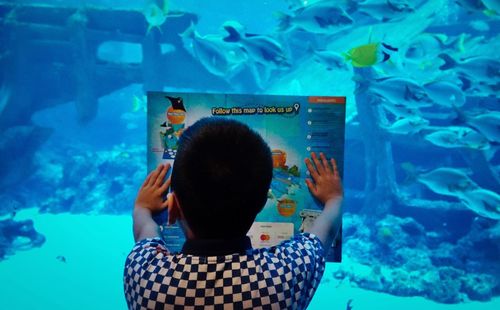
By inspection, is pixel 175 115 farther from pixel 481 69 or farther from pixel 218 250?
pixel 481 69

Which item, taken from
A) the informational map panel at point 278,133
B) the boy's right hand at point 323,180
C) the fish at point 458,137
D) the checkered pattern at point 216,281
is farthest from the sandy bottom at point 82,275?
the checkered pattern at point 216,281

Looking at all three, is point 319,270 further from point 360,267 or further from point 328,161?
point 360,267

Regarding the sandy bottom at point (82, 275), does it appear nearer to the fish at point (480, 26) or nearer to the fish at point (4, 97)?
the fish at point (4, 97)

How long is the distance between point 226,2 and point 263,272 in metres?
6.44

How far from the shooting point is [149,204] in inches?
56.2

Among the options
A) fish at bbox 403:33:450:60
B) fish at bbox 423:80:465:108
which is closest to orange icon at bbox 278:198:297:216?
fish at bbox 423:80:465:108

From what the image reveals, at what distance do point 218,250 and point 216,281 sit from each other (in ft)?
0.25

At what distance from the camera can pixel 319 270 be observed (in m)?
1.19

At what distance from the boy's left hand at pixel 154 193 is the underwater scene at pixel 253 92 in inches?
135

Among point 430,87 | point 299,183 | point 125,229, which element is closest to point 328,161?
point 299,183

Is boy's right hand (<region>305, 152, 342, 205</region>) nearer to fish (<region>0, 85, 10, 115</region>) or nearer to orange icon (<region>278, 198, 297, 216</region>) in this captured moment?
orange icon (<region>278, 198, 297, 216</region>)

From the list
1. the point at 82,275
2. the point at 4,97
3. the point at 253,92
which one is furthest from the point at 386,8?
the point at 4,97

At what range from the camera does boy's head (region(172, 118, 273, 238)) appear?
1034 mm

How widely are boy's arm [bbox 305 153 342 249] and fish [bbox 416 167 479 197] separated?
3.07 meters
